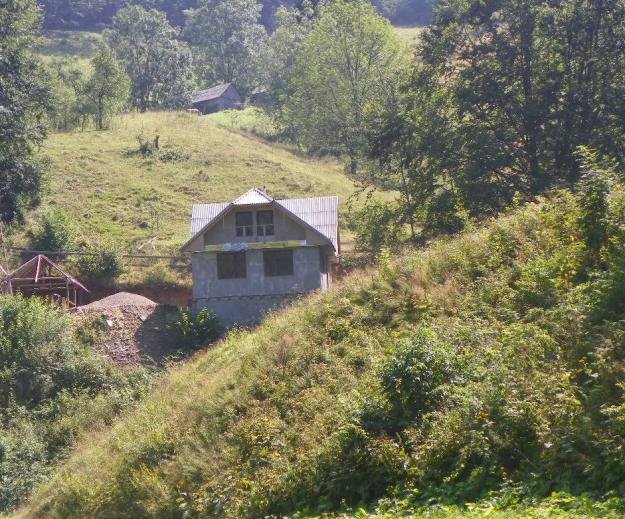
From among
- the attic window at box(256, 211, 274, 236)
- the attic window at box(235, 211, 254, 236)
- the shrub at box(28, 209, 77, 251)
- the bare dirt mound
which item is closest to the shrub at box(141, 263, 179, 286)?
the shrub at box(28, 209, 77, 251)

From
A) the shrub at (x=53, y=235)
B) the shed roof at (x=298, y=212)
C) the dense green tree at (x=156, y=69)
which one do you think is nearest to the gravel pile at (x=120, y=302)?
the shed roof at (x=298, y=212)

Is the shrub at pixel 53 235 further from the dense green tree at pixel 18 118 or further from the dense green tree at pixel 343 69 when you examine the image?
the dense green tree at pixel 343 69

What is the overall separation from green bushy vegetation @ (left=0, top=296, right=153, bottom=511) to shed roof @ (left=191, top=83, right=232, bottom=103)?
57.1 metres

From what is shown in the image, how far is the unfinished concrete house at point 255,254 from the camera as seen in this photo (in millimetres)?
38188

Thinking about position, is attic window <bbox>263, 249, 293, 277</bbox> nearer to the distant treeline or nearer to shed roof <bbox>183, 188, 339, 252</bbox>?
shed roof <bbox>183, 188, 339, 252</bbox>

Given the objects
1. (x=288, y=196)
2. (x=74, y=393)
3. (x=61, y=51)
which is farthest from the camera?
(x=61, y=51)

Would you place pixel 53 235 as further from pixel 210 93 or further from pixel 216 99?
pixel 210 93

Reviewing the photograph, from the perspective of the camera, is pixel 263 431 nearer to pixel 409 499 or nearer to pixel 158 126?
pixel 409 499

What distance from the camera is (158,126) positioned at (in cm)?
7038

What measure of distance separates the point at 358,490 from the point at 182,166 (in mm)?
48198

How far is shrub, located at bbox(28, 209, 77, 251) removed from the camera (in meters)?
44.8

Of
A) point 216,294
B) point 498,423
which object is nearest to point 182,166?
point 216,294

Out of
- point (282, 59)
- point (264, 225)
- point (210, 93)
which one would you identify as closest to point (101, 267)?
point (264, 225)

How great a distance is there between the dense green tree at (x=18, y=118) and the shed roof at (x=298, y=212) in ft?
39.7
